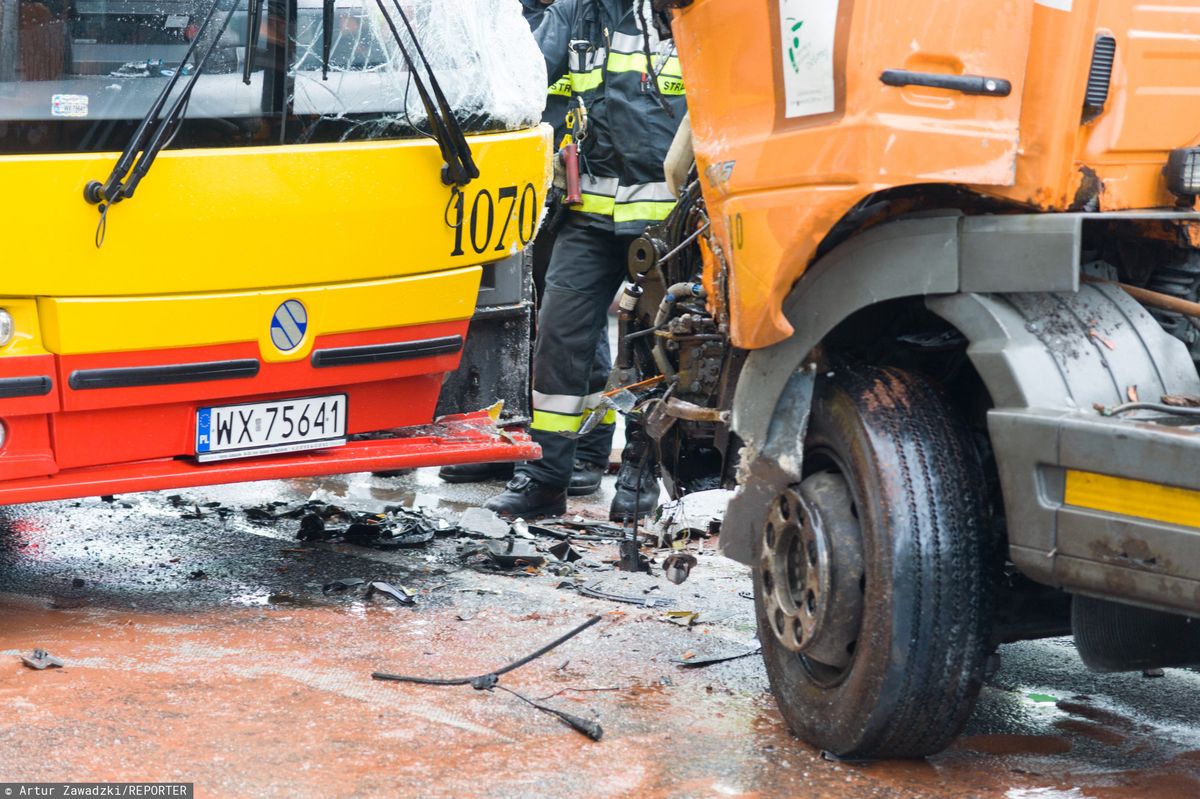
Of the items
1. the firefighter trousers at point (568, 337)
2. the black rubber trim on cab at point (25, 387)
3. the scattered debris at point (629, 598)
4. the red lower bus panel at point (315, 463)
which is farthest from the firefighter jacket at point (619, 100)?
the black rubber trim on cab at point (25, 387)

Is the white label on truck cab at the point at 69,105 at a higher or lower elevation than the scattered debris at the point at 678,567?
higher

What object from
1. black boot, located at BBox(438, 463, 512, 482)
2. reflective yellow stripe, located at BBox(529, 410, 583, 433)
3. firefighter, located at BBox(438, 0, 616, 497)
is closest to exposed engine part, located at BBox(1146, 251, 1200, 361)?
reflective yellow stripe, located at BBox(529, 410, 583, 433)

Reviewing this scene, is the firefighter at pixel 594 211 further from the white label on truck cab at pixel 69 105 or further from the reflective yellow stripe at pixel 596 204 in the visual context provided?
the white label on truck cab at pixel 69 105

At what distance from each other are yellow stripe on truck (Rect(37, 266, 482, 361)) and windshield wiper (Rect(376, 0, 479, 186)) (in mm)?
339

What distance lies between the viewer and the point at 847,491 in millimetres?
3344

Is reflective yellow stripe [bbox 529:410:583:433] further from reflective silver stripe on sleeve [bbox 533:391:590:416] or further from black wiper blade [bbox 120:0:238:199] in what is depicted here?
black wiper blade [bbox 120:0:238:199]

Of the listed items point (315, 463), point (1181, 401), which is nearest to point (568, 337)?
point (315, 463)

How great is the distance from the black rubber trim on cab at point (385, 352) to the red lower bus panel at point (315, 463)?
0.96 ft

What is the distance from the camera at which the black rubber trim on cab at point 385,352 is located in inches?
183

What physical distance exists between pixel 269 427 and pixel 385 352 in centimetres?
43

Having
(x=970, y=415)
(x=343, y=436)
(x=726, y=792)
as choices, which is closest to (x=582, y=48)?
(x=343, y=436)

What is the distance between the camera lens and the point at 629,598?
16.1 feet

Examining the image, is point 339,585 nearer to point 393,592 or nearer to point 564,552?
point 393,592

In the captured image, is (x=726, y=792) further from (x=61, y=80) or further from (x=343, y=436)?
(x=61, y=80)
